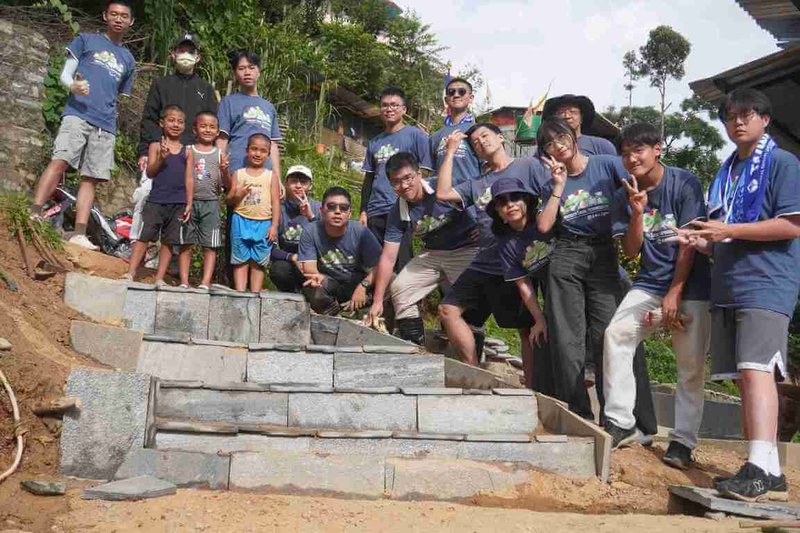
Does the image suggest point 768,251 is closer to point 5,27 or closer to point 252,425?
point 252,425

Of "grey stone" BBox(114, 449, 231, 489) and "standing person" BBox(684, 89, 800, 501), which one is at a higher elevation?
"standing person" BBox(684, 89, 800, 501)

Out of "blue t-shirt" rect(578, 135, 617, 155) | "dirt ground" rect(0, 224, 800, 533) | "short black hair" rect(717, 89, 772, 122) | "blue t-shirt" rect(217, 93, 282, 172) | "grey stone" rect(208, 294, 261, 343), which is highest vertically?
"blue t-shirt" rect(217, 93, 282, 172)

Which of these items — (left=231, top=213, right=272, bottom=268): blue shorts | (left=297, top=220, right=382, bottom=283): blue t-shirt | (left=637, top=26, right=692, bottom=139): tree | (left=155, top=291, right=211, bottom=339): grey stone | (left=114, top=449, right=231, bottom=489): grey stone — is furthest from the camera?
(left=637, top=26, right=692, bottom=139): tree

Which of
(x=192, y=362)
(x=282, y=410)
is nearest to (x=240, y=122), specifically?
(x=192, y=362)

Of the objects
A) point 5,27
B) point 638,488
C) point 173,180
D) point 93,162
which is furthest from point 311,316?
point 5,27

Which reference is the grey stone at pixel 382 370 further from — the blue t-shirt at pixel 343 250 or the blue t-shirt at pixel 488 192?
the blue t-shirt at pixel 343 250

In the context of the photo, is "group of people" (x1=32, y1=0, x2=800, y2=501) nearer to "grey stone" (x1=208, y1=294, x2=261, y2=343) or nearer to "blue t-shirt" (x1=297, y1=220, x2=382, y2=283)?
"blue t-shirt" (x1=297, y1=220, x2=382, y2=283)

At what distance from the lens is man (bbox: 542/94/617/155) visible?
5789 mm

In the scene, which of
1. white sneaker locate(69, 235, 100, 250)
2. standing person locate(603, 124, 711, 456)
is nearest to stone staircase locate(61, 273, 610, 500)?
standing person locate(603, 124, 711, 456)

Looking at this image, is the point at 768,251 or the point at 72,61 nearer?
the point at 768,251

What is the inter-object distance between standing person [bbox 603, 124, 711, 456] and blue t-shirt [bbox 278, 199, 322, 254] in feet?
9.54

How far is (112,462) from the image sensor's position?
4.04 metres

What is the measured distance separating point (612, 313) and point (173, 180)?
129 inches

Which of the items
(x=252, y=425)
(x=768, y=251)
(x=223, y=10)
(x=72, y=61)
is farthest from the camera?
(x=223, y=10)
